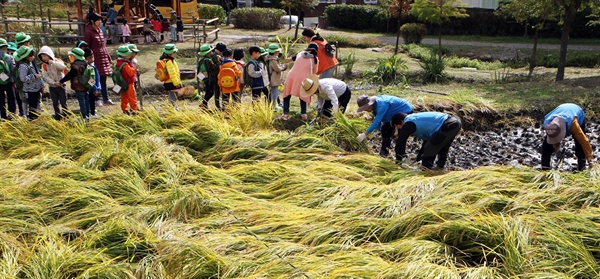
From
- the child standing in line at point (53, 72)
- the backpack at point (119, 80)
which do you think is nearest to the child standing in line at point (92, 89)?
the child standing in line at point (53, 72)

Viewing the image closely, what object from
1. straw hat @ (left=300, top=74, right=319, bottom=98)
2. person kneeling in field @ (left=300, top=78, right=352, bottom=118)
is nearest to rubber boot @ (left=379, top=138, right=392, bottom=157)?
person kneeling in field @ (left=300, top=78, right=352, bottom=118)

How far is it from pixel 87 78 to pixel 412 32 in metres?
14.1

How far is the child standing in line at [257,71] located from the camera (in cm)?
873

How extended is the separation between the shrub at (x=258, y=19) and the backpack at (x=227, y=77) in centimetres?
1566

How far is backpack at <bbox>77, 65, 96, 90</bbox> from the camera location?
838cm

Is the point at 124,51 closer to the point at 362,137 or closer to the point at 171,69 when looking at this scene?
the point at 171,69

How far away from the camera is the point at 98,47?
9.92 meters

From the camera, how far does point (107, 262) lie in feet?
14.0

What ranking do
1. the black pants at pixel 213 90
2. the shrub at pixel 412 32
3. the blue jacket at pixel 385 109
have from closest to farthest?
the blue jacket at pixel 385 109
the black pants at pixel 213 90
the shrub at pixel 412 32

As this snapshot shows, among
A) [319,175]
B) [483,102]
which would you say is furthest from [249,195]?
[483,102]

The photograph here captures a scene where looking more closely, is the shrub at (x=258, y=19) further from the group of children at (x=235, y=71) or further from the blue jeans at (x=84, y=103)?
the blue jeans at (x=84, y=103)

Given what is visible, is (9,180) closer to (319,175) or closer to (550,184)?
(319,175)

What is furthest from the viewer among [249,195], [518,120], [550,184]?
[518,120]

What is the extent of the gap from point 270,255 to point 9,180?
314 centimetres
